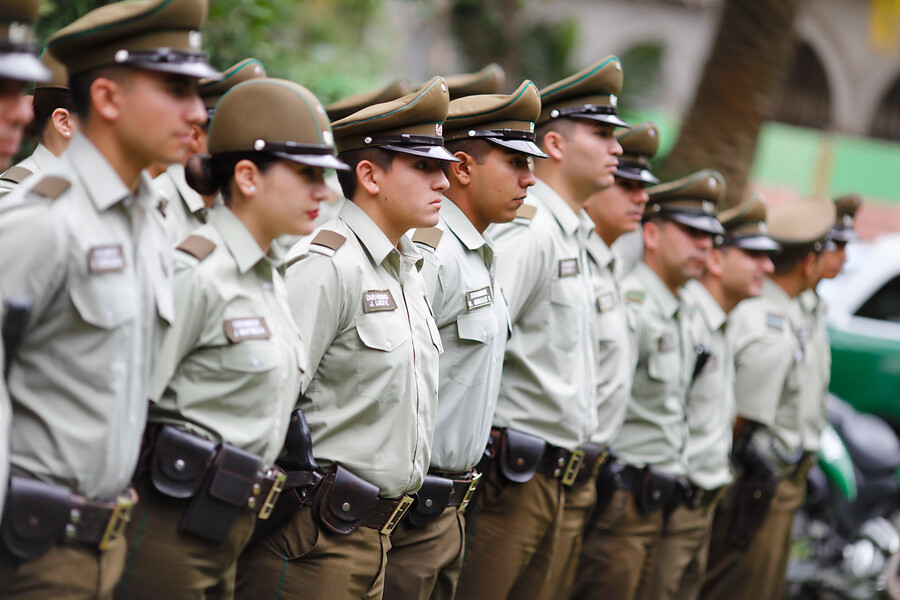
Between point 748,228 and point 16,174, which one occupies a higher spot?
point 16,174

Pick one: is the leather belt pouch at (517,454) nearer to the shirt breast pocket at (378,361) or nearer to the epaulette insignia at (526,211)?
the epaulette insignia at (526,211)

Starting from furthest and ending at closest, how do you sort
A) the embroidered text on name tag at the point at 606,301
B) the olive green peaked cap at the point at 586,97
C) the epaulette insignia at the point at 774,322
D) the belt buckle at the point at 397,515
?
1. the epaulette insignia at the point at 774,322
2. the embroidered text on name tag at the point at 606,301
3. the olive green peaked cap at the point at 586,97
4. the belt buckle at the point at 397,515

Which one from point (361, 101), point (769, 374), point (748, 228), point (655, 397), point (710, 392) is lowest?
point (769, 374)

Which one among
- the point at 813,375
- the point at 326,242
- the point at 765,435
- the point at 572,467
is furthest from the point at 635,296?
the point at 326,242

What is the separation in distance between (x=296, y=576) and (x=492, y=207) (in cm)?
149

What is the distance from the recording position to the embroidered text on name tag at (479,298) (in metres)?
3.68

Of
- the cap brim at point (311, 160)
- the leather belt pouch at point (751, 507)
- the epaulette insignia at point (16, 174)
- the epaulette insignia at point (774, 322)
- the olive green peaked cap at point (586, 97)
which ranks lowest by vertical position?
the leather belt pouch at point (751, 507)

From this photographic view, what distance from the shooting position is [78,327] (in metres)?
2.29

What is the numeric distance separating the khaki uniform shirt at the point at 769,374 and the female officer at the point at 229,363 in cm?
360

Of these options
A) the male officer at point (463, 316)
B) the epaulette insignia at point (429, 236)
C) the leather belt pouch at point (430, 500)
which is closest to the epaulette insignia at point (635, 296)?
the male officer at point (463, 316)

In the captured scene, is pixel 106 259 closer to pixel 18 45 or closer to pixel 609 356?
pixel 18 45

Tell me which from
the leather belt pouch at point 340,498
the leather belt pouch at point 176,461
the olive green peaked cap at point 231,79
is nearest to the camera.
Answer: the leather belt pouch at point 176,461

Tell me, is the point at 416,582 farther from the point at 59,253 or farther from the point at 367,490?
the point at 59,253

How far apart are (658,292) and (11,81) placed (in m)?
3.58
